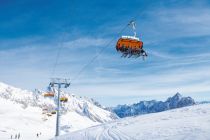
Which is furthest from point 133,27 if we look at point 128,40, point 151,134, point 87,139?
point 87,139

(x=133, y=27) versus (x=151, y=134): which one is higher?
(x=133, y=27)

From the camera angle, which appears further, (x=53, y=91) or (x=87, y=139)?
(x=53, y=91)

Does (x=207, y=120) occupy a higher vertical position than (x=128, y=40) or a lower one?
lower

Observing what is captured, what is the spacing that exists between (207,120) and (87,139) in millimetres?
9188

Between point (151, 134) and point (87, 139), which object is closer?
point (151, 134)

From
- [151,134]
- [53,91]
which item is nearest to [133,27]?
[151,134]

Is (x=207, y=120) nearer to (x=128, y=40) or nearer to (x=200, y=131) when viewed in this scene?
(x=200, y=131)

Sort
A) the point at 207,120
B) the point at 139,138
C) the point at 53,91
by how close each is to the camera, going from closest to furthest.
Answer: the point at 139,138, the point at 207,120, the point at 53,91

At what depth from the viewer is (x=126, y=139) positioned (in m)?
20.8

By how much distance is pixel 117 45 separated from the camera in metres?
23.6

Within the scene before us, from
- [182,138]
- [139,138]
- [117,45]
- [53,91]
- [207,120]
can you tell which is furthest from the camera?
[53,91]

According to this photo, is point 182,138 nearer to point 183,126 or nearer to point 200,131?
point 200,131

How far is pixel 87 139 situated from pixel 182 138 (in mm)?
9286

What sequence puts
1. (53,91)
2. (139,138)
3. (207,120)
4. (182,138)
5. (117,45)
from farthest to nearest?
(53,91) < (117,45) < (207,120) < (139,138) < (182,138)
